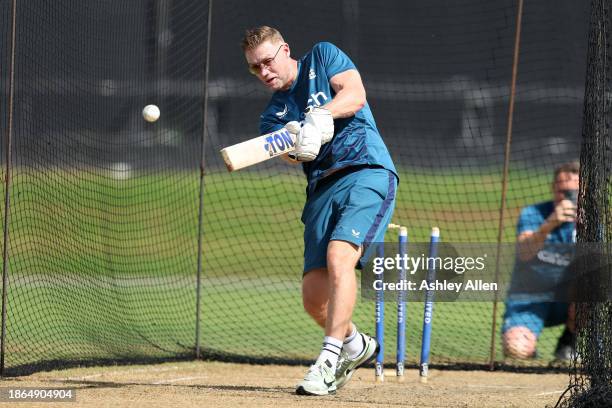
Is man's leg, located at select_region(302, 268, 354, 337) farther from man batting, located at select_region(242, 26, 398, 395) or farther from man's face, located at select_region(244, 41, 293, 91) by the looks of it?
man's face, located at select_region(244, 41, 293, 91)

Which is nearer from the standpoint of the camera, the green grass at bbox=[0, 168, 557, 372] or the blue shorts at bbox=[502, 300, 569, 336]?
the green grass at bbox=[0, 168, 557, 372]

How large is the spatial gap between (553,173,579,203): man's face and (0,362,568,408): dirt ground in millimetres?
1656

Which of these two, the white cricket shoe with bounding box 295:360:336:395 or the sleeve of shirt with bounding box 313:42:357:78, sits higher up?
the sleeve of shirt with bounding box 313:42:357:78

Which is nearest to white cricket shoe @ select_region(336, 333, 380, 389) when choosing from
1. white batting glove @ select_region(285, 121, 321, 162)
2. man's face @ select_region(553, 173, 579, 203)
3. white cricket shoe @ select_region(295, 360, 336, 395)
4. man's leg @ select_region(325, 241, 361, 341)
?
white cricket shoe @ select_region(295, 360, 336, 395)

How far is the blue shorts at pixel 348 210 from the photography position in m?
5.65

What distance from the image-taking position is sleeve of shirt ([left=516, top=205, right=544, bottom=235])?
9.09m

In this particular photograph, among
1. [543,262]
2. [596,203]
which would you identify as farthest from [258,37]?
[543,262]

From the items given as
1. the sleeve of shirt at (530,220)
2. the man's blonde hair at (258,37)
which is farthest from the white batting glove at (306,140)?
the sleeve of shirt at (530,220)

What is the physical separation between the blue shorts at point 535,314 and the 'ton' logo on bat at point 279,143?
406cm

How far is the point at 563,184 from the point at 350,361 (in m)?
3.45

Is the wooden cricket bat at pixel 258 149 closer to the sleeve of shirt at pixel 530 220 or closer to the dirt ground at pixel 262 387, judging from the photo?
the dirt ground at pixel 262 387

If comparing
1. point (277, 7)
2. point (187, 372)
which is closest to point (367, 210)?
point (187, 372)

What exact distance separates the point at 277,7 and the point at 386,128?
750 centimetres

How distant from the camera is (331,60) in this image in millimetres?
5848
